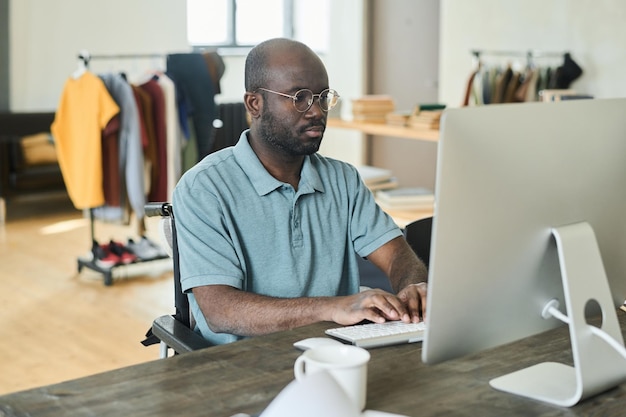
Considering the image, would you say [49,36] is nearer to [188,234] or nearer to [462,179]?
[188,234]

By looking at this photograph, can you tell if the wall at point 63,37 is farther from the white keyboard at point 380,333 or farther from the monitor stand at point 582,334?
the monitor stand at point 582,334

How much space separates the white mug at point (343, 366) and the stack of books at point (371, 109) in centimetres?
405

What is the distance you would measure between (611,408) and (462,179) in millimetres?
494

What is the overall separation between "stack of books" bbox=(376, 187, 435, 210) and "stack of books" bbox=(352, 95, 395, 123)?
1.93 ft

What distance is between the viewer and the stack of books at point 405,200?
4.96m

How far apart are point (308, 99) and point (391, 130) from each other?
9.86ft

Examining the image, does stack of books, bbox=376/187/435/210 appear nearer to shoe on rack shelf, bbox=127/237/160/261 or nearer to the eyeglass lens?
shoe on rack shelf, bbox=127/237/160/261

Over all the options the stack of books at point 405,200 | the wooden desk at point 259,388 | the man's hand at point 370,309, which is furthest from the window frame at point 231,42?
the wooden desk at point 259,388

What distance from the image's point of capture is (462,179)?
1.37 meters

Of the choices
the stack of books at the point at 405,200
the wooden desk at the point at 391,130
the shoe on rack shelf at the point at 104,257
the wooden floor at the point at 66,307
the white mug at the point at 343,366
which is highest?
the wooden desk at the point at 391,130

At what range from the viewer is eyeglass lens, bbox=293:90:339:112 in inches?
86.9

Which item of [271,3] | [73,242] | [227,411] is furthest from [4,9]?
[227,411]

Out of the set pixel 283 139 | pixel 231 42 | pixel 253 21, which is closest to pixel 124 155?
pixel 283 139

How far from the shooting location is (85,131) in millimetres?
5223
